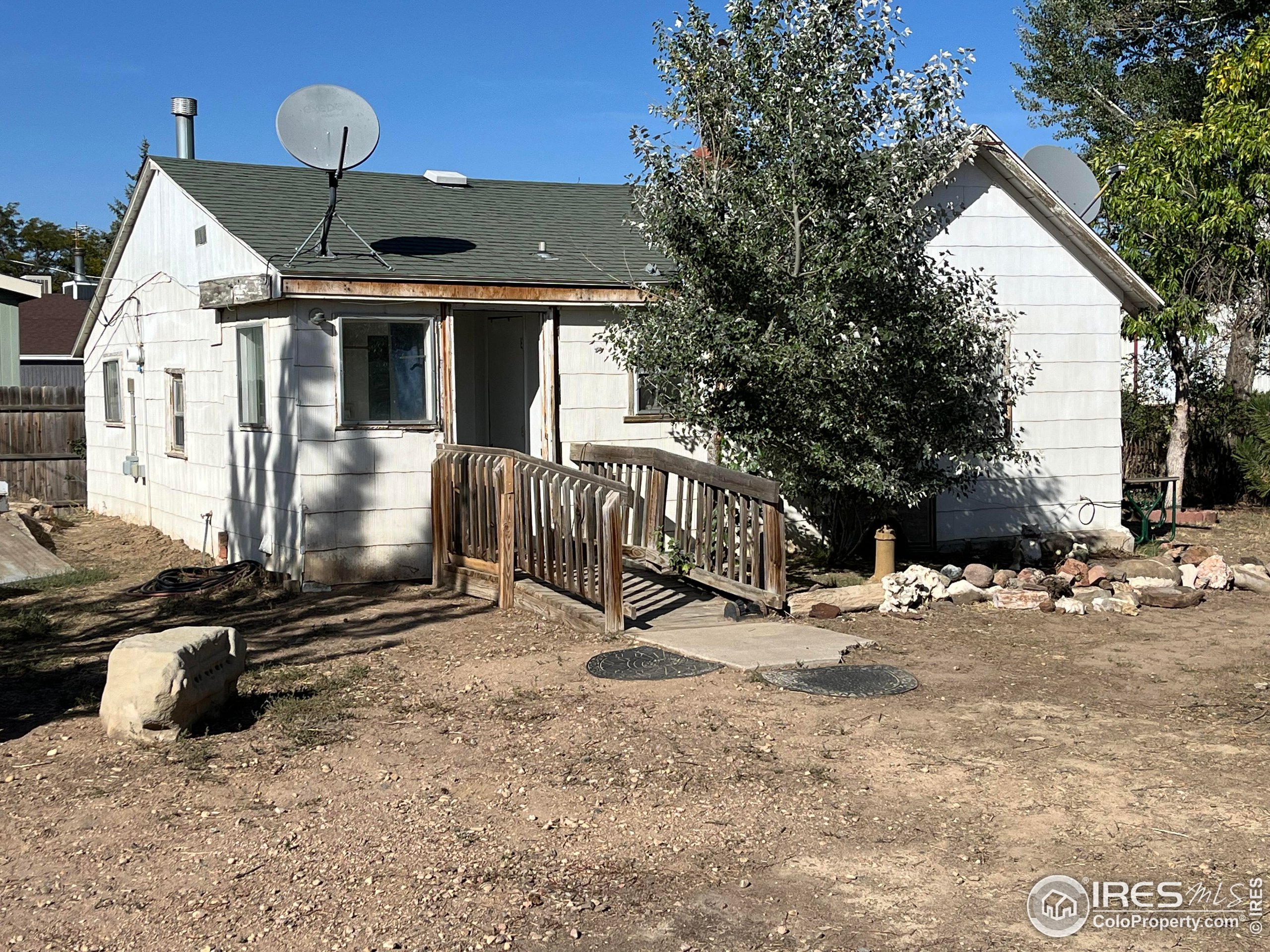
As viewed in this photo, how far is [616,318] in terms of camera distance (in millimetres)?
12477

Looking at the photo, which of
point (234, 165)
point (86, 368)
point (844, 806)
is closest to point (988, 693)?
point (844, 806)

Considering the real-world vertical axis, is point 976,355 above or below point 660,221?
below

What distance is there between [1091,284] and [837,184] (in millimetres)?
5215

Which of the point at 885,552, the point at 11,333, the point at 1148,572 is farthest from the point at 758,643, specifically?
the point at 11,333

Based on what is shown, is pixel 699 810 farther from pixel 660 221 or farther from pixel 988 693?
pixel 660 221

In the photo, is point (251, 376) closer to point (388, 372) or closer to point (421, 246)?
point (388, 372)

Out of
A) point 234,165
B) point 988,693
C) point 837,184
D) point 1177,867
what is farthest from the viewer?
point 234,165

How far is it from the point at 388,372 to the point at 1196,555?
8188 millimetres

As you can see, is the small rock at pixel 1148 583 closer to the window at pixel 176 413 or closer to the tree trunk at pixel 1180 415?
the tree trunk at pixel 1180 415

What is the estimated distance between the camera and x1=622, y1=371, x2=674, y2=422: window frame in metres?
12.5

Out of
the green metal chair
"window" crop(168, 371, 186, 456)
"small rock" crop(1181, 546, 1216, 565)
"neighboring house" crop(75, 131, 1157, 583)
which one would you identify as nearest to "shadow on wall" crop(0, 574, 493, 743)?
"neighboring house" crop(75, 131, 1157, 583)

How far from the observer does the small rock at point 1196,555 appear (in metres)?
12.4

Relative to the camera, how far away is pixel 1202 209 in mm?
15320

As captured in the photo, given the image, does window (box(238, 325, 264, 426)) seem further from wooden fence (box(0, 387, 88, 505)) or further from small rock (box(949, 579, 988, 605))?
wooden fence (box(0, 387, 88, 505))
